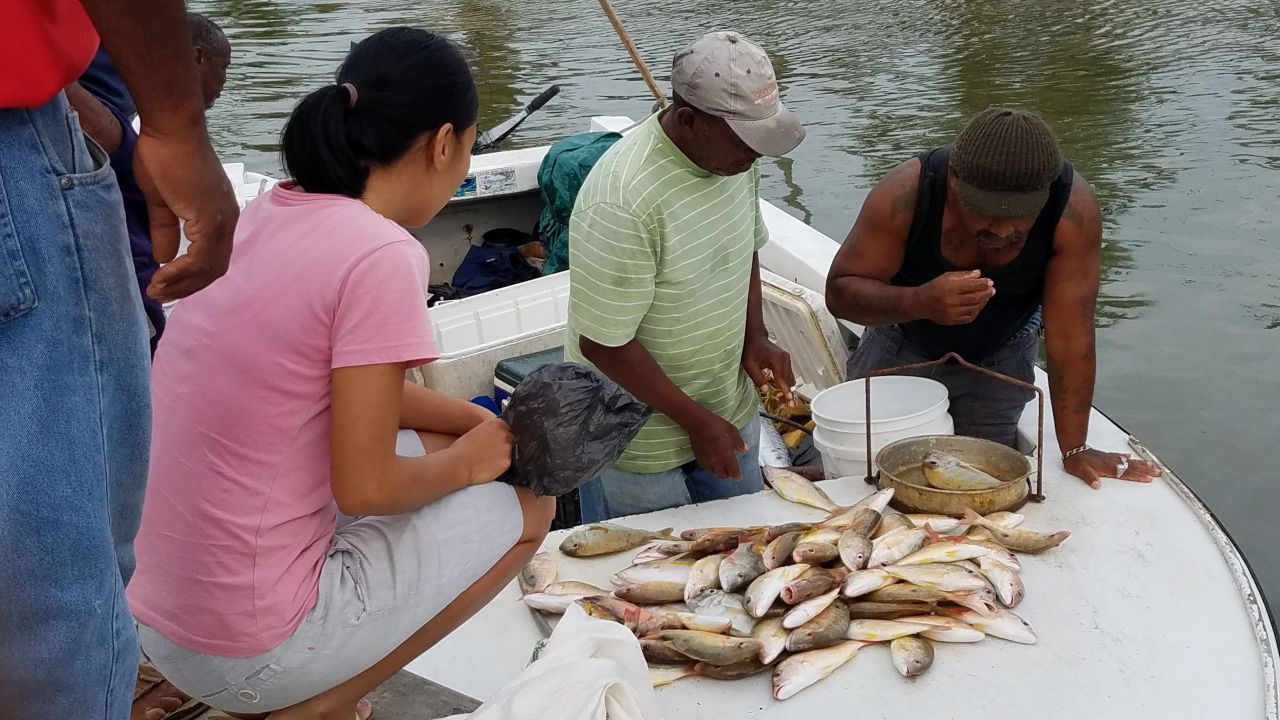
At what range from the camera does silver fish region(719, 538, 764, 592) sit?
9.51ft

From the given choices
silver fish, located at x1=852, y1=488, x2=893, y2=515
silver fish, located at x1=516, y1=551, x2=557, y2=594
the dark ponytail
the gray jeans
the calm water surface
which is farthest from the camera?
the calm water surface

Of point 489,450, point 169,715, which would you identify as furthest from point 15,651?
point 169,715

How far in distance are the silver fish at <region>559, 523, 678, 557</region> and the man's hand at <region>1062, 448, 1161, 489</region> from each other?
1.30 metres

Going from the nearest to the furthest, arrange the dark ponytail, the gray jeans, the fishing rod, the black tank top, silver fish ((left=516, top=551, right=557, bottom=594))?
the dark ponytail
silver fish ((left=516, top=551, right=557, bottom=594))
the black tank top
the gray jeans
the fishing rod

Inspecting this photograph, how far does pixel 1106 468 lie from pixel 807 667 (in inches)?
56.5

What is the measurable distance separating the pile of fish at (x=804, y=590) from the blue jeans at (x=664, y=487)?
1.16 ft

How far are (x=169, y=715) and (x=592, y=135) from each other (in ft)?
14.1

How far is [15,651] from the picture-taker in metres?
1.43

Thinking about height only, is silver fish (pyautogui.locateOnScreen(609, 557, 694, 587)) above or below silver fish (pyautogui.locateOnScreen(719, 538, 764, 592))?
below

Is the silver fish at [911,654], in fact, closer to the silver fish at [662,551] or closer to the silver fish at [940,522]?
the silver fish at [940,522]

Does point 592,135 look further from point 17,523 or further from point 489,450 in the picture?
point 17,523

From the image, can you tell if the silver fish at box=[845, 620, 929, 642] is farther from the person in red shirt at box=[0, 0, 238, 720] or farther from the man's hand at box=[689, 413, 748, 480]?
the person in red shirt at box=[0, 0, 238, 720]

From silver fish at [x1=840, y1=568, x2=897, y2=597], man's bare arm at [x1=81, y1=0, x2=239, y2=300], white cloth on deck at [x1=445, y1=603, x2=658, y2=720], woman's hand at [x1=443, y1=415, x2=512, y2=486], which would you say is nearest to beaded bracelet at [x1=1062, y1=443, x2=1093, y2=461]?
silver fish at [x1=840, y1=568, x2=897, y2=597]

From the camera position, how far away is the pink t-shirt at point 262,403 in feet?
6.40
